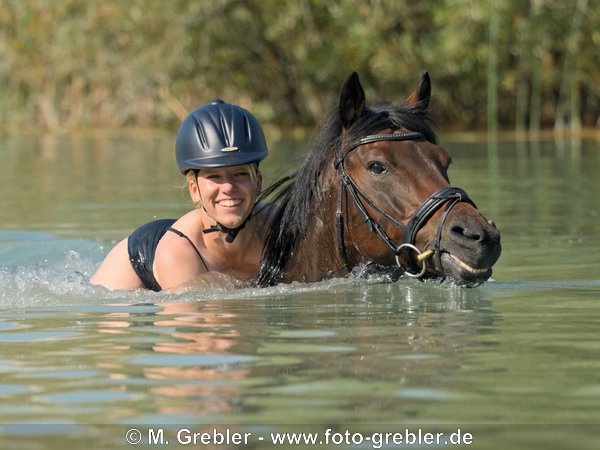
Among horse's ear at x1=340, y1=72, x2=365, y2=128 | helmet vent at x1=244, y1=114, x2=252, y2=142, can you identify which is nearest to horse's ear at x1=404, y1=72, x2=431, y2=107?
horse's ear at x1=340, y1=72, x2=365, y2=128

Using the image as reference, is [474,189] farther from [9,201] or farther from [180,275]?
[180,275]

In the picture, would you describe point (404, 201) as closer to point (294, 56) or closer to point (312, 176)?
point (312, 176)

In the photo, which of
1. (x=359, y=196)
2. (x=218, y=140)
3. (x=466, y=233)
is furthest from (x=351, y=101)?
(x=466, y=233)

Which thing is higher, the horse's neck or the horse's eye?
the horse's eye

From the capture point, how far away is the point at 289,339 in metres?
5.80

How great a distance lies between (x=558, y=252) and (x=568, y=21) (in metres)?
16.8

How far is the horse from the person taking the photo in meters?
5.95

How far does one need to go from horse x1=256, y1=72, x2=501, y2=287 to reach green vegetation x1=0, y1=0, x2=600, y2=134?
17.1 meters

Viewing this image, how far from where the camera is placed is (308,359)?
17.3ft

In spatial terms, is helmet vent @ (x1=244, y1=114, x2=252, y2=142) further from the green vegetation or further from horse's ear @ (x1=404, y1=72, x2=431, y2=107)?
the green vegetation

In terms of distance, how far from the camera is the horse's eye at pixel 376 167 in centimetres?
648

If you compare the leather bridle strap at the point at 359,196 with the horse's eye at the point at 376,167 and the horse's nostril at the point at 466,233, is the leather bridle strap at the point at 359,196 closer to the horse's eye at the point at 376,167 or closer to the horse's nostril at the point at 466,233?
the horse's eye at the point at 376,167

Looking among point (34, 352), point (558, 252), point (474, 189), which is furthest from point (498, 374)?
point (474, 189)

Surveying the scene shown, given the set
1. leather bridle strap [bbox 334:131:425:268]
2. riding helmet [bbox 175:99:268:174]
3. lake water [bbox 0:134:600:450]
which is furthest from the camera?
riding helmet [bbox 175:99:268:174]
